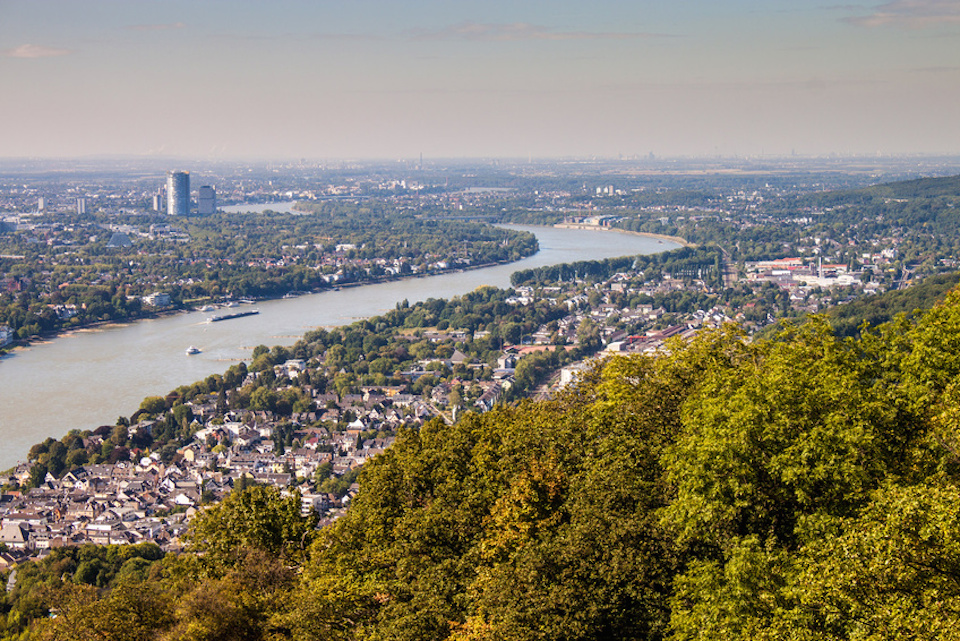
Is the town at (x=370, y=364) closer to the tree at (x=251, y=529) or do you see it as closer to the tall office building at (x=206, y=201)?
the tree at (x=251, y=529)

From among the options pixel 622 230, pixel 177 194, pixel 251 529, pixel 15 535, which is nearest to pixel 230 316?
pixel 15 535

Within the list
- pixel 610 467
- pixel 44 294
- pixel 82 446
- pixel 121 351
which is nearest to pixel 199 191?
pixel 44 294

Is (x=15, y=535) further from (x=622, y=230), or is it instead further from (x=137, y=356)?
(x=622, y=230)

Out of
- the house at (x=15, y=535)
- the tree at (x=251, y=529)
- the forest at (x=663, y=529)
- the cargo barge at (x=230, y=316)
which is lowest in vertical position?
the house at (x=15, y=535)

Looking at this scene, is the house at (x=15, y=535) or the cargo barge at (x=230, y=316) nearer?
the house at (x=15, y=535)

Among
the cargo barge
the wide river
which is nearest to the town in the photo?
the wide river

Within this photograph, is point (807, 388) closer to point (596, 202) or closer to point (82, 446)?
point (82, 446)

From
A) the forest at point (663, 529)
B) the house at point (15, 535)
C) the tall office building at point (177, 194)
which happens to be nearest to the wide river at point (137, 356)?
the house at point (15, 535)
